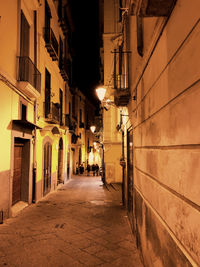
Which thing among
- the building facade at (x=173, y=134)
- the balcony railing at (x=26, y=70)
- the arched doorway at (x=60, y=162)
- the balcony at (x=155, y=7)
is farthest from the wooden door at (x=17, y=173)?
the balcony at (x=155, y=7)

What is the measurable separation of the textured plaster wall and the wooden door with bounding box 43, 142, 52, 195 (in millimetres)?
8727

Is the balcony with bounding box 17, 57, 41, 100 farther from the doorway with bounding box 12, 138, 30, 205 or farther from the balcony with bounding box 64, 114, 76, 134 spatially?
the balcony with bounding box 64, 114, 76, 134

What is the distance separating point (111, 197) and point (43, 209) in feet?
12.3

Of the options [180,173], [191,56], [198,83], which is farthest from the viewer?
[180,173]

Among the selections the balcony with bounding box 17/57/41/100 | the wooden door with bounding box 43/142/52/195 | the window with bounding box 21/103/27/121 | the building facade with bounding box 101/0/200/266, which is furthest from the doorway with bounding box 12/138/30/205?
the building facade with bounding box 101/0/200/266

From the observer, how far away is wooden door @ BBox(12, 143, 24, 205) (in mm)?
8383

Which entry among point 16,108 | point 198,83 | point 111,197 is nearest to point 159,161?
point 198,83

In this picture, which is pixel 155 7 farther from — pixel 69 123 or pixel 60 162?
pixel 69 123

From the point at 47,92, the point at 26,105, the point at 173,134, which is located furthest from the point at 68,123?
the point at 173,134

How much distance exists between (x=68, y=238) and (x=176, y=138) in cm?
446

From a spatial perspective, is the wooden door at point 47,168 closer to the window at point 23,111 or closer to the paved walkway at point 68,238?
the paved walkway at point 68,238

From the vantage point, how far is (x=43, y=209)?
27.9 ft

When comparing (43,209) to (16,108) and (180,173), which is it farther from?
(180,173)

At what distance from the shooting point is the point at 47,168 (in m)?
11.8
